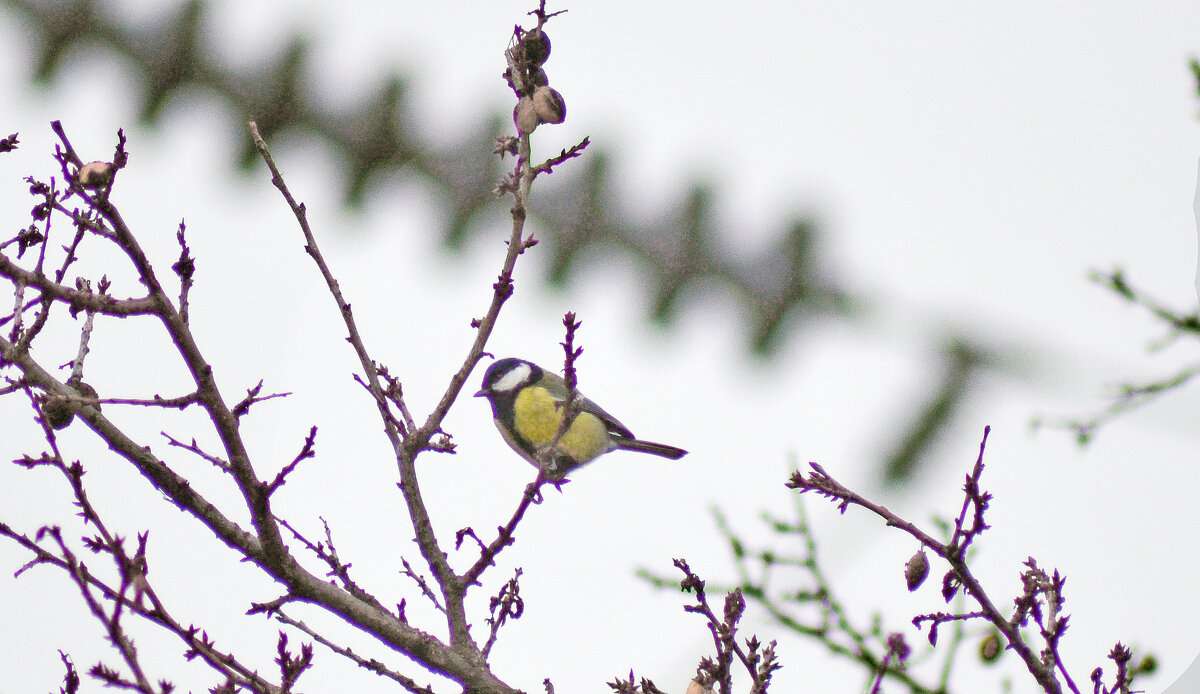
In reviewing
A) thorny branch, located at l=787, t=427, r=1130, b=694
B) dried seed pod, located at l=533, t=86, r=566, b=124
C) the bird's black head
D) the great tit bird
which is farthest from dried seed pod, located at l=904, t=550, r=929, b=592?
the bird's black head

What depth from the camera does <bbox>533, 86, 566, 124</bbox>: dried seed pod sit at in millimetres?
1909

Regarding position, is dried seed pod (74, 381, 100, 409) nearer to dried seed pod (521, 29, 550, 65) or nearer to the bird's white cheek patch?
dried seed pod (521, 29, 550, 65)

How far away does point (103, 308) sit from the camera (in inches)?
62.2

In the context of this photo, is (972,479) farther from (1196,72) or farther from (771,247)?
(771,247)

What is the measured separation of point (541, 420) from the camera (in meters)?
4.57

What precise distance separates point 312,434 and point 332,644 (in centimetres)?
39

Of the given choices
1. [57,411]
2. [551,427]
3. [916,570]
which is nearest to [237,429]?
[57,411]

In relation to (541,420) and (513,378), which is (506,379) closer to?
(513,378)

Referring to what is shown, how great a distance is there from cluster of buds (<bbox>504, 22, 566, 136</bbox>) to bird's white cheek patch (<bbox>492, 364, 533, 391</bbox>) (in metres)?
3.04

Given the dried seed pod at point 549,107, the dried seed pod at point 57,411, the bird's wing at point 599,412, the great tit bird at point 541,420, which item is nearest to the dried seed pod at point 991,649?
the dried seed pod at point 549,107

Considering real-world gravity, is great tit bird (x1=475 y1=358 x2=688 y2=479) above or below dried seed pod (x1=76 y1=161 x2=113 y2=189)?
above

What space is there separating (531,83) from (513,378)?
317 centimetres

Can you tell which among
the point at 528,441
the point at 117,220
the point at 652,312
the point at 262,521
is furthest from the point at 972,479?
the point at 652,312

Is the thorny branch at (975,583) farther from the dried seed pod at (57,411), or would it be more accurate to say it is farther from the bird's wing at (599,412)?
the bird's wing at (599,412)
